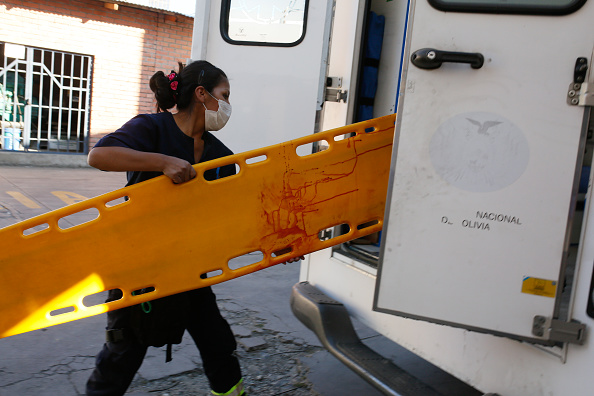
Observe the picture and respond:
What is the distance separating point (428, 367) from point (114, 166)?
261 cm

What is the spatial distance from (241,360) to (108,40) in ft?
35.4

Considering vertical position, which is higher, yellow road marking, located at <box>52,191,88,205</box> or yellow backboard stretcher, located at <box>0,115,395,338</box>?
yellow backboard stretcher, located at <box>0,115,395,338</box>

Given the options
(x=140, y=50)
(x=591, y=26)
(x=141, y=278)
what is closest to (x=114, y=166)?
(x=141, y=278)

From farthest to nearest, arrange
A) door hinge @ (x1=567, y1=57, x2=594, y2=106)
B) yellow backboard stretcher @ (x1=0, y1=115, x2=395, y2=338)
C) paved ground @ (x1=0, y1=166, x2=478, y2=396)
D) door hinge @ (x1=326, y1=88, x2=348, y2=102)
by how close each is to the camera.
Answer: paved ground @ (x1=0, y1=166, x2=478, y2=396), door hinge @ (x1=326, y1=88, x2=348, y2=102), yellow backboard stretcher @ (x1=0, y1=115, x2=395, y2=338), door hinge @ (x1=567, y1=57, x2=594, y2=106)

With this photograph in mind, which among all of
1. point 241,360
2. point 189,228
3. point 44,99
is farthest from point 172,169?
point 44,99

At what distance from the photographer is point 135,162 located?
212 centimetres

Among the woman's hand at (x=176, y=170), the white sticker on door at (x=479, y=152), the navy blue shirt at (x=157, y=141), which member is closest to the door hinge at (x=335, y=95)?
the navy blue shirt at (x=157, y=141)

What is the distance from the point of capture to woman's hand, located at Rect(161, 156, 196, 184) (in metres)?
2.12

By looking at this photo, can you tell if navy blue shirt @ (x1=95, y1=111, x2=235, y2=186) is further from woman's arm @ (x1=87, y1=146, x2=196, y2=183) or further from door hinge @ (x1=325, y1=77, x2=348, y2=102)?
door hinge @ (x1=325, y1=77, x2=348, y2=102)

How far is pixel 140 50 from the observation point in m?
13.1

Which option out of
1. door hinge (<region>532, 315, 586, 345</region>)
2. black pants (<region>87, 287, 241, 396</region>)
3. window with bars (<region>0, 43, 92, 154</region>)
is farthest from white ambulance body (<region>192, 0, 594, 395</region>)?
window with bars (<region>0, 43, 92, 154</region>)

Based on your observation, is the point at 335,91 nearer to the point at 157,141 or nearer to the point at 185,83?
the point at 185,83

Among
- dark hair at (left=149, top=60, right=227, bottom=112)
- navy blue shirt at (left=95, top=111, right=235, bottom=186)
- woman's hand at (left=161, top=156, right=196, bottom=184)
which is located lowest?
woman's hand at (left=161, top=156, right=196, bottom=184)

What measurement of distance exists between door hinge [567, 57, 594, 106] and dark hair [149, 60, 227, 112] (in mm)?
1412
